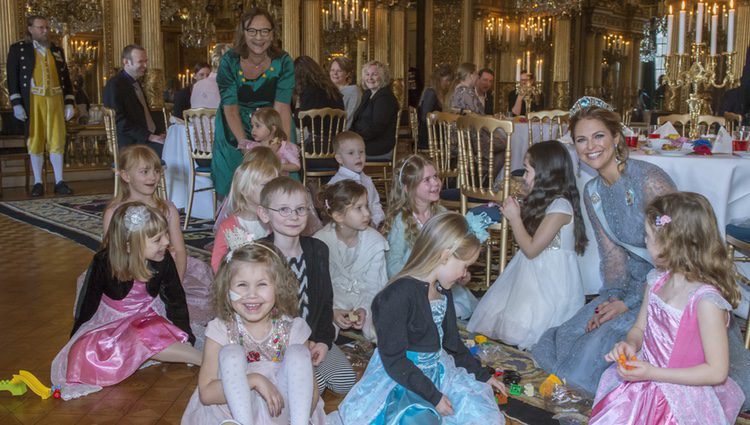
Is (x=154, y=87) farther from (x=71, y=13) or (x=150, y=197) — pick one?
(x=150, y=197)

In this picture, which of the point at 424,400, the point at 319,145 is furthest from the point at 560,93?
the point at 424,400

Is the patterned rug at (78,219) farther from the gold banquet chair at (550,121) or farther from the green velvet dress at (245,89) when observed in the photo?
the gold banquet chair at (550,121)

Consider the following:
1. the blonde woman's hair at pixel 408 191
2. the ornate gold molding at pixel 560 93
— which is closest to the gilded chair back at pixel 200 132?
the blonde woman's hair at pixel 408 191

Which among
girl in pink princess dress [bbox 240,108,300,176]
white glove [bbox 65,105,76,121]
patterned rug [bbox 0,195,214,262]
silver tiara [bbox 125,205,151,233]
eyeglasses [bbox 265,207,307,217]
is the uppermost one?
white glove [bbox 65,105,76,121]

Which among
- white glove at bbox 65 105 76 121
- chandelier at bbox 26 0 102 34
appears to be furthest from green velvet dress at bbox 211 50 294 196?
chandelier at bbox 26 0 102 34

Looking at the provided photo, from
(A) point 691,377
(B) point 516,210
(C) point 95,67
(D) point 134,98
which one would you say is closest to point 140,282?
(B) point 516,210

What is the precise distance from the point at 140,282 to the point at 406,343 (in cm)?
127

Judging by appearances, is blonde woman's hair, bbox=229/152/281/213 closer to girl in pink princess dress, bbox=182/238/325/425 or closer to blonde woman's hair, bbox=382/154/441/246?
blonde woman's hair, bbox=382/154/441/246

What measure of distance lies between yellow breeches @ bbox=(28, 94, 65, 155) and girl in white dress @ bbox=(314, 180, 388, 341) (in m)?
5.56

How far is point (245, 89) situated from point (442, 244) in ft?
8.42

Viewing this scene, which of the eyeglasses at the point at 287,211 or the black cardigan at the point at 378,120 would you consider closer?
the eyeglasses at the point at 287,211

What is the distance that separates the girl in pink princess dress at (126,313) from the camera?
2.88 meters

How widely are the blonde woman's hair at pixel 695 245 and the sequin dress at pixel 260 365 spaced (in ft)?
3.63

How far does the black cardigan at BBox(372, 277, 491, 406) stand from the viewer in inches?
86.7
